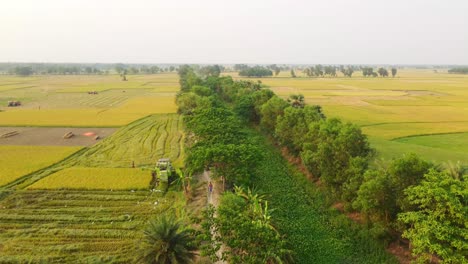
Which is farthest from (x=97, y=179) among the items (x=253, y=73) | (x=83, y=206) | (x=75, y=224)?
(x=253, y=73)

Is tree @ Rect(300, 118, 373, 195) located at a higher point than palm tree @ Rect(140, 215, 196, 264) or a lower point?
higher

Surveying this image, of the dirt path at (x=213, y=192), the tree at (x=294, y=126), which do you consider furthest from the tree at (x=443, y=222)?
the tree at (x=294, y=126)

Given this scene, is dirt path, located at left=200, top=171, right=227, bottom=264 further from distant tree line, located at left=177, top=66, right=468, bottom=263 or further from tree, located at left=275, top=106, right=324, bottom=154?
tree, located at left=275, top=106, right=324, bottom=154

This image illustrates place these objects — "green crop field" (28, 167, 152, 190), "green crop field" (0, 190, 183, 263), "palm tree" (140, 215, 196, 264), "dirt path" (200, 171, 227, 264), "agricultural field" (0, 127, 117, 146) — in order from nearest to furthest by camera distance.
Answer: "palm tree" (140, 215, 196, 264) → "green crop field" (0, 190, 183, 263) → "dirt path" (200, 171, 227, 264) → "green crop field" (28, 167, 152, 190) → "agricultural field" (0, 127, 117, 146)

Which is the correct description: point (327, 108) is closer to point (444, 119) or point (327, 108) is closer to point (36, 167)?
point (444, 119)

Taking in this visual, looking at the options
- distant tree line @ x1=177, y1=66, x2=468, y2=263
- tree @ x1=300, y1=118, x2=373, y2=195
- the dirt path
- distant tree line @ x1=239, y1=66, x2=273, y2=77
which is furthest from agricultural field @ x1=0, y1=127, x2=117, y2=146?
distant tree line @ x1=239, y1=66, x2=273, y2=77

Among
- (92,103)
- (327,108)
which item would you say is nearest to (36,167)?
(92,103)

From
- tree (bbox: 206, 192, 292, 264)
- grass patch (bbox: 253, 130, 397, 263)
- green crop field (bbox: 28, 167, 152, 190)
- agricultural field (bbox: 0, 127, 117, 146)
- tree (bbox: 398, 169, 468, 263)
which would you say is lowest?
grass patch (bbox: 253, 130, 397, 263)
